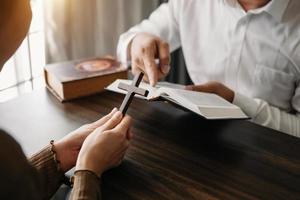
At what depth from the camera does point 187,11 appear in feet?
4.99

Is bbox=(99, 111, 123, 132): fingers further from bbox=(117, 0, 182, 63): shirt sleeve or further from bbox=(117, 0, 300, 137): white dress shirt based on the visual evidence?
bbox=(117, 0, 182, 63): shirt sleeve

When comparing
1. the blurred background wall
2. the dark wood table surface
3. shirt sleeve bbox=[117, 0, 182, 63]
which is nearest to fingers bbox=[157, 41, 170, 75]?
the dark wood table surface

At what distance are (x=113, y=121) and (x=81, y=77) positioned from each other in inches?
11.4

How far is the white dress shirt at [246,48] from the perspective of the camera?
124 centimetres

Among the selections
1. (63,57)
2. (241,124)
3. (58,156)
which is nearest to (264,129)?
(241,124)

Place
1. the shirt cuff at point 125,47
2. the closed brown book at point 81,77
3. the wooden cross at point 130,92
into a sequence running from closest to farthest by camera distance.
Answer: the wooden cross at point 130,92 < the closed brown book at point 81,77 < the shirt cuff at point 125,47

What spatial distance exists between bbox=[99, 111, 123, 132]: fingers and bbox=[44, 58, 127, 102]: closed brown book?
0.25m

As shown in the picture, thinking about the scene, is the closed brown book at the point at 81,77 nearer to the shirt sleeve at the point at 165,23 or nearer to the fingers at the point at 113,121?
the fingers at the point at 113,121

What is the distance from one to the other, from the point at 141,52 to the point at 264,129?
45 cm

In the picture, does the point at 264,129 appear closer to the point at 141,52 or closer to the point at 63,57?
the point at 141,52

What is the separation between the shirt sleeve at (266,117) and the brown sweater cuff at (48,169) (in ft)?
1.85

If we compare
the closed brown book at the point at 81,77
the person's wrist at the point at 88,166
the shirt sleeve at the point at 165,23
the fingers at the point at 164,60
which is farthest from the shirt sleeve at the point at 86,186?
the shirt sleeve at the point at 165,23

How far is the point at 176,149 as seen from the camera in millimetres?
933

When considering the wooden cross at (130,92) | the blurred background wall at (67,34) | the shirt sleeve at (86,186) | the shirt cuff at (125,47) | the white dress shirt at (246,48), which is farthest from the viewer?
Result: the blurred background wall at (67,34)
